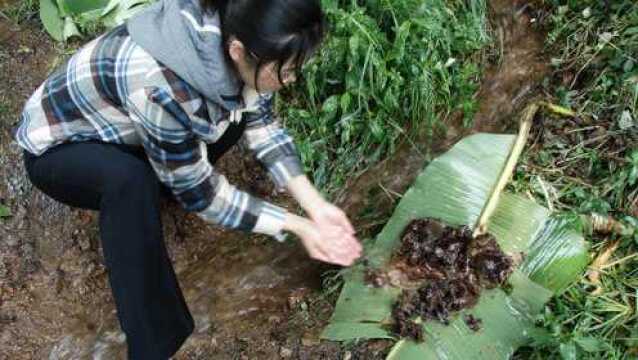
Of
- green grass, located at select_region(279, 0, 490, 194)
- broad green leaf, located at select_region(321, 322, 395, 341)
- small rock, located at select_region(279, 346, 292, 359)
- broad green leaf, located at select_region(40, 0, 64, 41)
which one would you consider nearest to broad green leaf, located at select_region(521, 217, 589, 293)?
broad green leaf, located at select_region(321, 322, 395, 341)

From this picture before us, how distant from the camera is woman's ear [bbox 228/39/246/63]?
140 centimetres

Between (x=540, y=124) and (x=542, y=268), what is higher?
(x=540, y=124)

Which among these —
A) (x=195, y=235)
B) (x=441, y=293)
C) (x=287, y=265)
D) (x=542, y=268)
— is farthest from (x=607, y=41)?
(x=195, y=235)

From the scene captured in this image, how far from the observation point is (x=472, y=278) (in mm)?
2098

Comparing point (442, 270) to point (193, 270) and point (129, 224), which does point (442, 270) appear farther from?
point (129, 224)

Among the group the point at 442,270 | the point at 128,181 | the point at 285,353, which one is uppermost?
the point at 128,181

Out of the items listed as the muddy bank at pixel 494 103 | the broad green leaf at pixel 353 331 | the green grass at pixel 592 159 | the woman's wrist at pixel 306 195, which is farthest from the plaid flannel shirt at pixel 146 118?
the green grass at pixel 592 159

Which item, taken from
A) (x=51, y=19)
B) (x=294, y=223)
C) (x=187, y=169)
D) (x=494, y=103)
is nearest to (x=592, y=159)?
(x=494, y=103)

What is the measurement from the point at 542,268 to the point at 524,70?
0.97 m

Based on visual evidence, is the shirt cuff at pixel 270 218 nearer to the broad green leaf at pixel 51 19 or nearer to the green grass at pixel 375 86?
the green grass at pixel 375 86

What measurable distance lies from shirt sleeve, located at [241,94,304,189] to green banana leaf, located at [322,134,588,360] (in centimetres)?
43

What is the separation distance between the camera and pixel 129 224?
1667 millimetres

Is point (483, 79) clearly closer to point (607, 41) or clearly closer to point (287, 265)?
point (607, 41)

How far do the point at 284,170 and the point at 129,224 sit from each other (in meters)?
0.48
